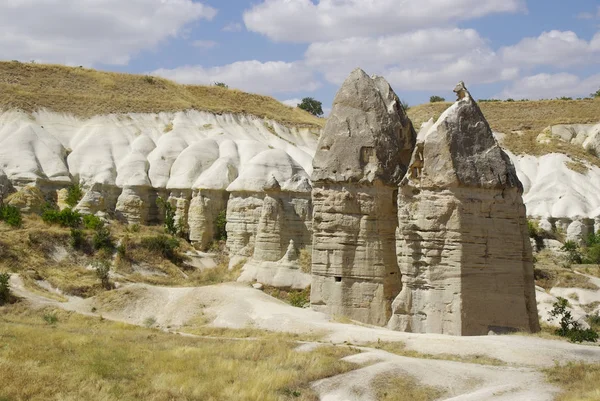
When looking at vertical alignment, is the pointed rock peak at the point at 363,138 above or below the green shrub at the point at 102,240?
above

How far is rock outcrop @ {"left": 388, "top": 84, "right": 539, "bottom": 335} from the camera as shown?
1770 centimetres

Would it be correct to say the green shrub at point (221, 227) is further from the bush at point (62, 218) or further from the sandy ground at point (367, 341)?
the sandy ground at point (367, 341)

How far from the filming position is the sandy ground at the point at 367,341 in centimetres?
1278

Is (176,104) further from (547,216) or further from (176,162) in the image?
(547,216)

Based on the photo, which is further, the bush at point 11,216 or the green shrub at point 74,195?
the green shrub at point 74,195

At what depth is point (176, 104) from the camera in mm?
57719

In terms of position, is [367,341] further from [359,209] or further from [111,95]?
[111,95]

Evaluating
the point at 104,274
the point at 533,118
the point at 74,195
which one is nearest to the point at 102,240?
the point at 104,274

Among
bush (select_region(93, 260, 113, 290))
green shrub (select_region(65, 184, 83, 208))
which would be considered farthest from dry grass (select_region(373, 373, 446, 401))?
green shrub (select_region(65, 184, 83, 208))

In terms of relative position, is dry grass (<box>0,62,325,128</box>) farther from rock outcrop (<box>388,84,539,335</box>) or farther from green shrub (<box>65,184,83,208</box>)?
rock outcrop (<box>388,84,539,335</box>)

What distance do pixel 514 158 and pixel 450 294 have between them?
44.3 metres

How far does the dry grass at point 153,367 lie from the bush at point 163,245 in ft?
61.0

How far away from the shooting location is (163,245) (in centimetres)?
3688

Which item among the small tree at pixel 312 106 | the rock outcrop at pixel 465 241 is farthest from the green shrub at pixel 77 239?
the small tree at pixel 312 106
